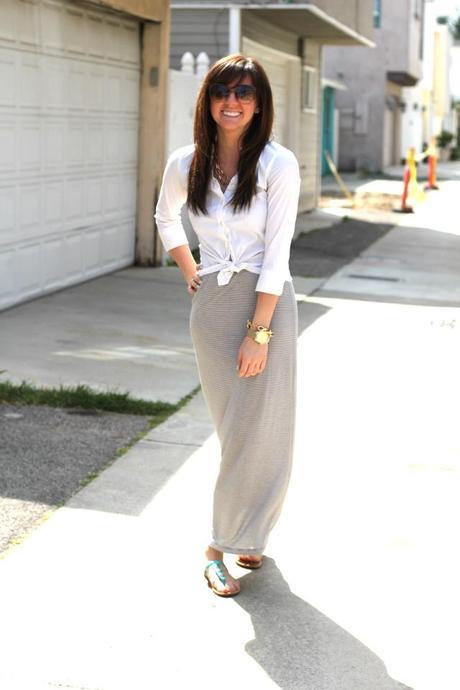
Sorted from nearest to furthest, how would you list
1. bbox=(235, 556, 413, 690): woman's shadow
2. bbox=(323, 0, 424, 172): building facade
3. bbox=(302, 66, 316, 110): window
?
bbox=(235, 556, 413, 690): woman's shadow
bbox=(302, 66, 316, 110): window
bbox=(323, 0, 424, 172): building facade

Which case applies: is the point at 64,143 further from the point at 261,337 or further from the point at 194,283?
the point at 261,337

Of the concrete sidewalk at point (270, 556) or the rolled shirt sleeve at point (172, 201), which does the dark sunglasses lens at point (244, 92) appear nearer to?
the rolled shirt sleeve at point (172, 201)

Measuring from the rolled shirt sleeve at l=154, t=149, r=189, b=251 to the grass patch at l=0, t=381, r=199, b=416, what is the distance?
2.45 metres

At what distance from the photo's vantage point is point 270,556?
4.77m

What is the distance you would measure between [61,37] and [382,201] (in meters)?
15.2

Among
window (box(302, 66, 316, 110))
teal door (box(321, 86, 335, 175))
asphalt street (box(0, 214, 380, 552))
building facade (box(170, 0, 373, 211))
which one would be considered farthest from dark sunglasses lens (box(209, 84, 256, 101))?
teal door (box(321, 86, 335, 175))

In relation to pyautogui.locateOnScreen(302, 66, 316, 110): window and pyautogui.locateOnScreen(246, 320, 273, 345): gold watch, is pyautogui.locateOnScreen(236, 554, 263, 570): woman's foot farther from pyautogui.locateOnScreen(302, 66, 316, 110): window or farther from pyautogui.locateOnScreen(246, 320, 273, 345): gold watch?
pyautogui.locateOnScreen(302, 66, 316, 110): window

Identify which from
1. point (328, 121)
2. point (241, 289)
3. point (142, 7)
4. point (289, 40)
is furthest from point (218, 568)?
point (328, 121)

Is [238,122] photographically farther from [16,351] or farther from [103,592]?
[16,351]

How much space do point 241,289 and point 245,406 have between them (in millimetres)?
405

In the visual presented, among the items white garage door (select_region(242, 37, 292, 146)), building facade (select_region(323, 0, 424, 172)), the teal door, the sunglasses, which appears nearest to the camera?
the sunglasses

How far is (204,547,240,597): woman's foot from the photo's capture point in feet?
14.3

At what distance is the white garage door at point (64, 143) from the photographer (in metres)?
10.1


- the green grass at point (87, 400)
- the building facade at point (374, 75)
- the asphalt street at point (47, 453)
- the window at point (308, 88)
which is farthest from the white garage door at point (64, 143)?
the building facade at point (374, 75)
